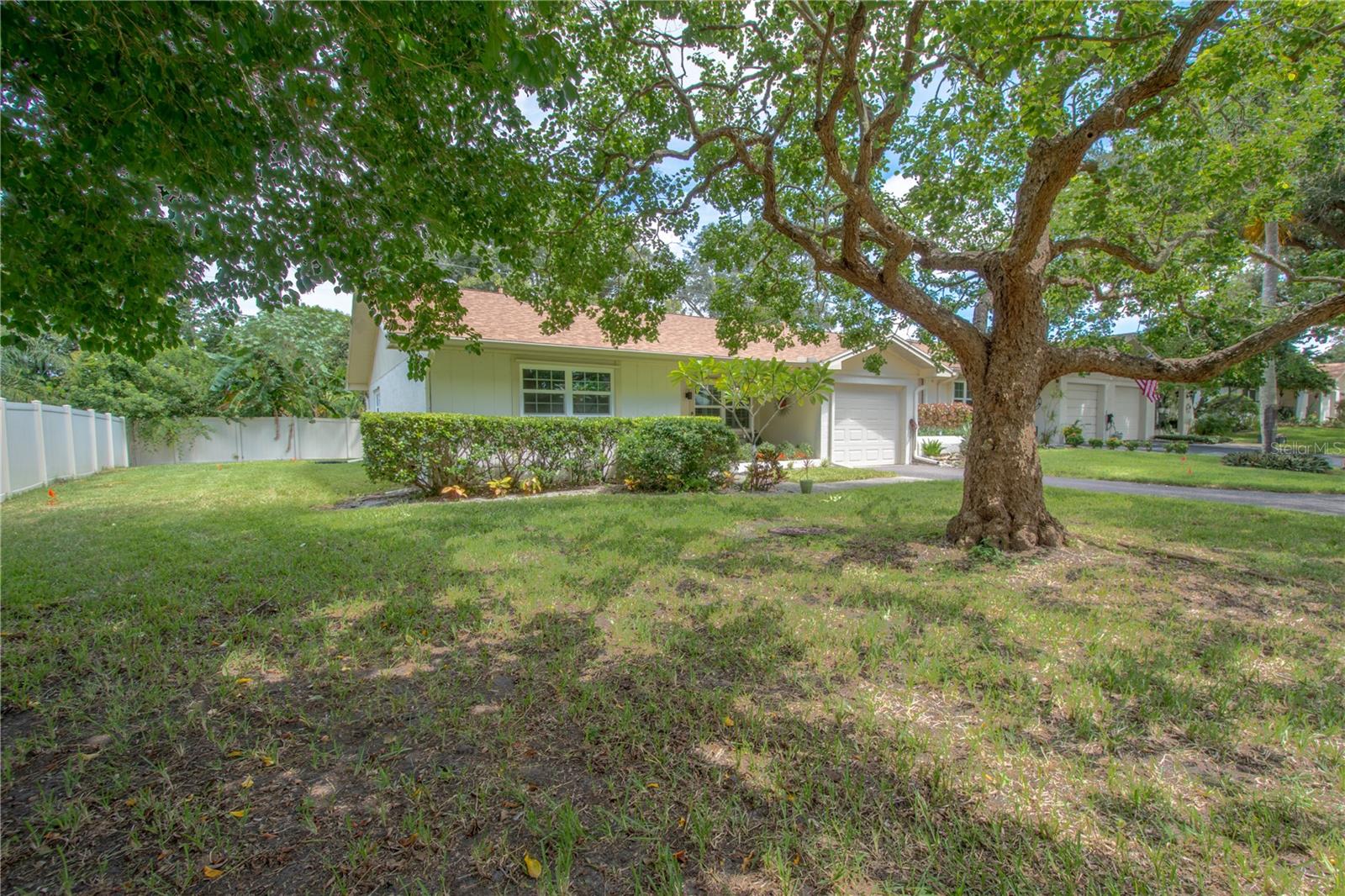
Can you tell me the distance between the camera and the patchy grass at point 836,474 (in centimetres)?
1284

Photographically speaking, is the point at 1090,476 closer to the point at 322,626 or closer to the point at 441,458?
the point at 441,458

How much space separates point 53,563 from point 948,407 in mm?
23230

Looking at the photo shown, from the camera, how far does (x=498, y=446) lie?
1016 centimetres

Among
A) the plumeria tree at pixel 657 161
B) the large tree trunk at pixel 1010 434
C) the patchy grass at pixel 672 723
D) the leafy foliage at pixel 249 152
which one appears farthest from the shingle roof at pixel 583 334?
the patchy grass at pixel 672 723

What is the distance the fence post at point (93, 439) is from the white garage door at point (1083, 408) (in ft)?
108

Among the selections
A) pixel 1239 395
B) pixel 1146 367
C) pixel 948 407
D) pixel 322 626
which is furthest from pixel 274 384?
pixel 1239 395

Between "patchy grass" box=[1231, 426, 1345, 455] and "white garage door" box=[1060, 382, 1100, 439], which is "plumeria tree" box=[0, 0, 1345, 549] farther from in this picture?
"patchy grass" box=[1231, 426, 1345, 455]

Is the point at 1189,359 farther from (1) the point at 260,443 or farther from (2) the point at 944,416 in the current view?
(1) the point at 260,443

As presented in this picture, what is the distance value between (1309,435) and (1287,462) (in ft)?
58.0

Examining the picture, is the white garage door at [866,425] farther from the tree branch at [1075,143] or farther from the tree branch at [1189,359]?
the tree branch at [1075,143]

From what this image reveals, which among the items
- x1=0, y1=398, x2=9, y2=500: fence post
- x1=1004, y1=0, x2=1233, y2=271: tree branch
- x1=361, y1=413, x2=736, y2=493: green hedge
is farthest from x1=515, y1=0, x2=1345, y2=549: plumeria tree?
x1=0, y1=398, x2=9, y2=500: fence post

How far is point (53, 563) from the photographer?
5.45 metres

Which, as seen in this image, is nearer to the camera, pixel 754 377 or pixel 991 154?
pixel 991 154

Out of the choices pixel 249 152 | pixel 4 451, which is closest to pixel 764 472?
pixel 249 152
